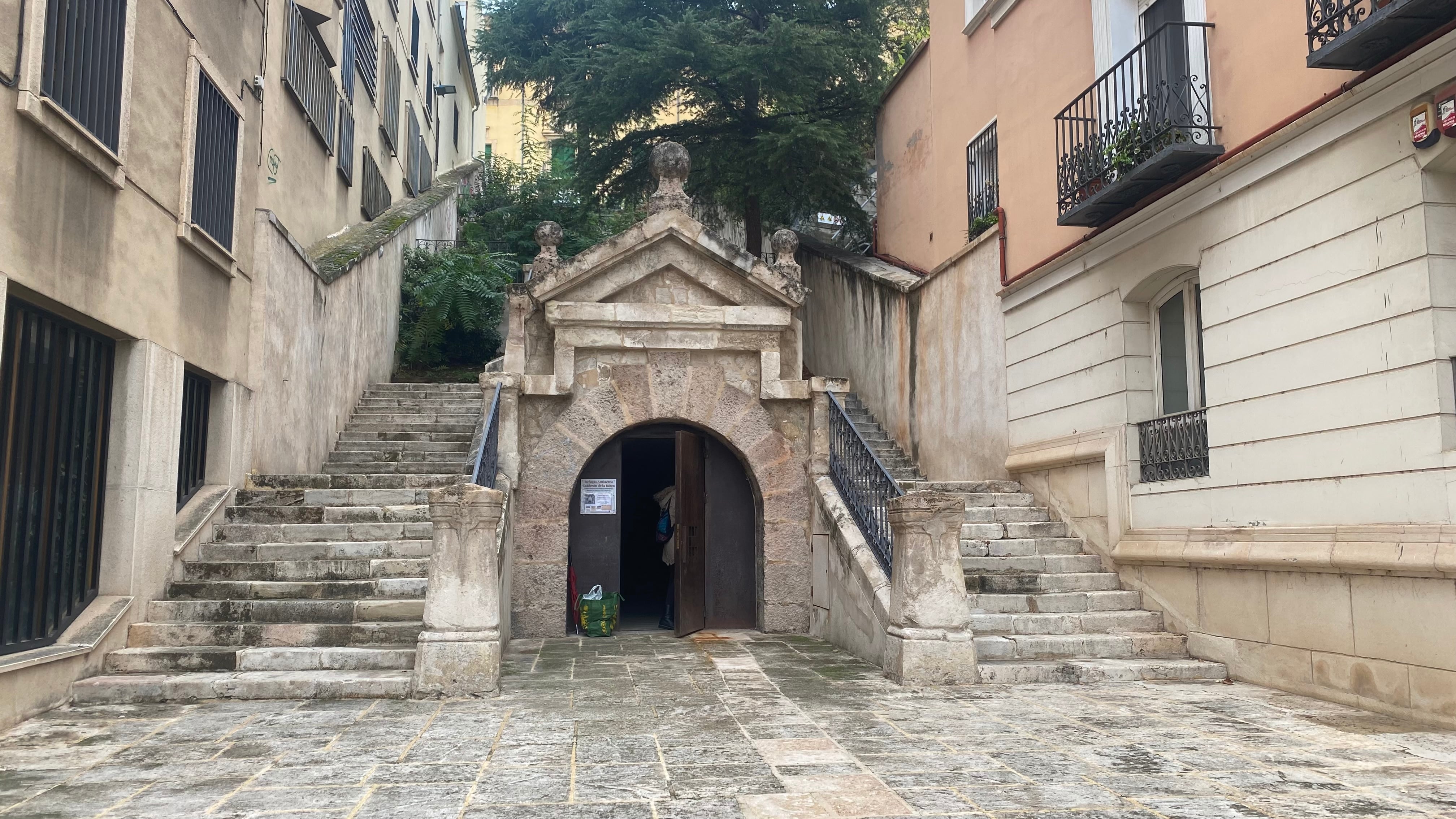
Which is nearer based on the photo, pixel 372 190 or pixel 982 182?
pixel 982 182

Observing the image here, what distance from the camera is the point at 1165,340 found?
9.67 meters

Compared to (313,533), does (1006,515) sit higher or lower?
higher

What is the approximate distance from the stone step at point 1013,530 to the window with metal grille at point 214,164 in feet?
→ 24.8

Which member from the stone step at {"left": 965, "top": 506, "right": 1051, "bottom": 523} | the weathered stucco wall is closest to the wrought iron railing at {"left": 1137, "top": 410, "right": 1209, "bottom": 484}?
the stone step at {"left": 965, "top": 506, "right": 1051, "bottom": 523}

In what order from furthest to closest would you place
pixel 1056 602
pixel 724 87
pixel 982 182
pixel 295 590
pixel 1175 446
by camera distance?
pixel 724 87 < pixel 982 182 < pixel 1056 602 < pixel 1175 446 < pixel 295 590

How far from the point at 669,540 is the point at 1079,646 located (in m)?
5.81

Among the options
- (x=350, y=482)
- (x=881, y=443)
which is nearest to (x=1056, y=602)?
(x=881, y=443)

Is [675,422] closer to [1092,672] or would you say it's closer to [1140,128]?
[1092,672]

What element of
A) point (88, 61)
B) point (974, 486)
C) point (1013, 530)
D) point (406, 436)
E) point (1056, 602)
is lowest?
point (1056, 602)

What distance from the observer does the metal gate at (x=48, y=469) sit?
248 inches

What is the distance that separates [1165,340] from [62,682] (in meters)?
9.22

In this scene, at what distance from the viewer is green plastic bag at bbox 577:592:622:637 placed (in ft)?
35.0

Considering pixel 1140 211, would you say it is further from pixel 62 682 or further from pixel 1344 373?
pixel 62 682

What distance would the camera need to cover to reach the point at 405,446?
39.6ft
